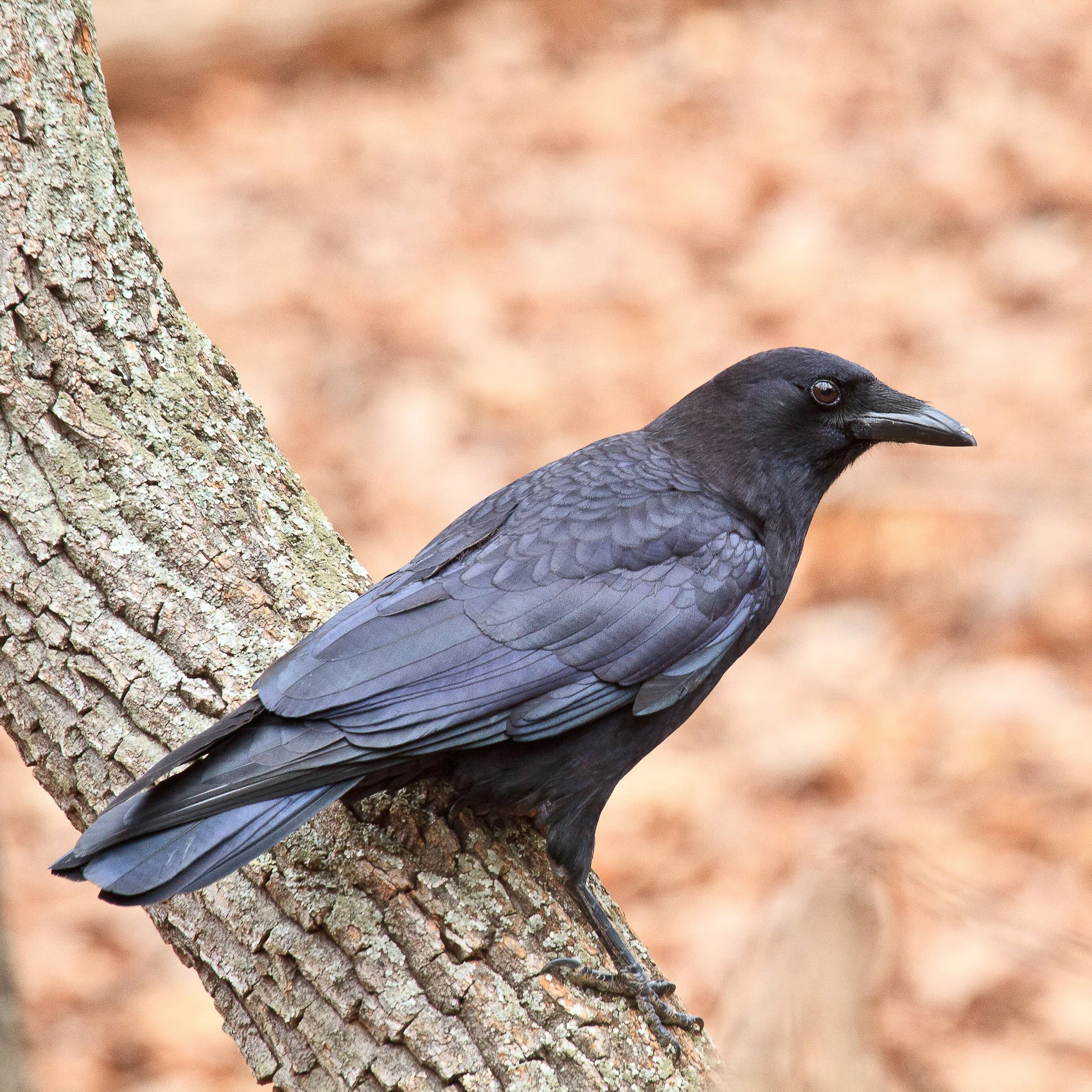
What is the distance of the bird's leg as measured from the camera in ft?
9.07

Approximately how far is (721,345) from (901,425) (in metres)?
3.92

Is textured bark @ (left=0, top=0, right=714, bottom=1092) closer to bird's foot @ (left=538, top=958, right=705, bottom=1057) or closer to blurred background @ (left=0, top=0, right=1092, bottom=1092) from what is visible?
bird's foot @ (left=538, top=958, right=705, bottom=1057)

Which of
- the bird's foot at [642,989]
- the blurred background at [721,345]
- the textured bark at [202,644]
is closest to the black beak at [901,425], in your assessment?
the blurred background at [721,345]

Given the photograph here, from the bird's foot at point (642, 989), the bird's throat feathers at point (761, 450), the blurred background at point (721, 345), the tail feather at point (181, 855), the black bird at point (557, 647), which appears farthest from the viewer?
the blurred background at point (721, 345)

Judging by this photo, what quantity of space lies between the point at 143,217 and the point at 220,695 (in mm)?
5911

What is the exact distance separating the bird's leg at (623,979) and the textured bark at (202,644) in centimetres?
4

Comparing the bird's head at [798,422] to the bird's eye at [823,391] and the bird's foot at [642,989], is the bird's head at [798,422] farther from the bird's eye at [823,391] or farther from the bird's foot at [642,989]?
the bird's foot at [642,989]

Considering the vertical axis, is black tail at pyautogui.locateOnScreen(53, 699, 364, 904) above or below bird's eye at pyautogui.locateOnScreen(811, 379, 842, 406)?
below

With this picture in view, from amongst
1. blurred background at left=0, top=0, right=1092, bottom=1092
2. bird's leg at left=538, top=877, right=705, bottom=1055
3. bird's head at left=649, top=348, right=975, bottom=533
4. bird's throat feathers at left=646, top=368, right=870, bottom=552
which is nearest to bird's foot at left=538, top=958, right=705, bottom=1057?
bird's leg at left=538, top=877, right=705, bottom=1055

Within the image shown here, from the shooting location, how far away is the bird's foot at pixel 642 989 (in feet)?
9.04

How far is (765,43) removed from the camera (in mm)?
8977

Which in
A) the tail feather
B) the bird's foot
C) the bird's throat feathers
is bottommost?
the bird's foot

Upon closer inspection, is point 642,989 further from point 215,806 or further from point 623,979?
point 215,806


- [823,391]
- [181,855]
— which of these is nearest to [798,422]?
[823,391]
